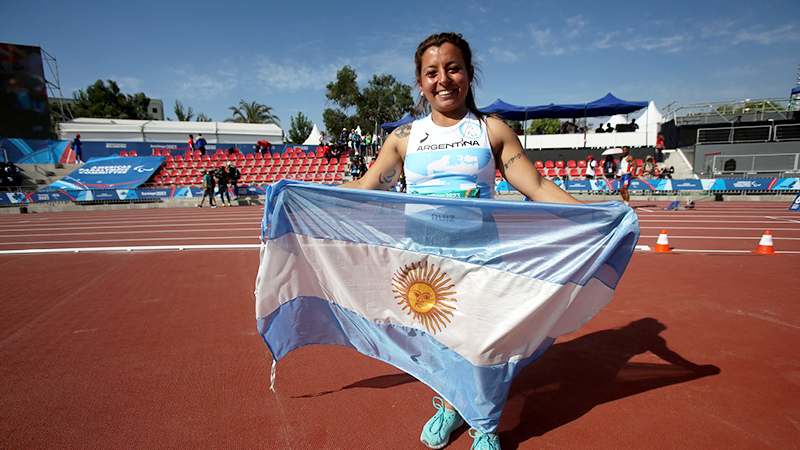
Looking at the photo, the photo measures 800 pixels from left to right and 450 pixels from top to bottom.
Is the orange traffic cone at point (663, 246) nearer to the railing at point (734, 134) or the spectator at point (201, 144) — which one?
the railing at point (734, 134)

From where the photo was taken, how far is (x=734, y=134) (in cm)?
2088

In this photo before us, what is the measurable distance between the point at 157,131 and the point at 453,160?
34380 mm

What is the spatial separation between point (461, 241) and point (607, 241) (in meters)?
0.69

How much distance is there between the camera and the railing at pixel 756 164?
17.2 meters

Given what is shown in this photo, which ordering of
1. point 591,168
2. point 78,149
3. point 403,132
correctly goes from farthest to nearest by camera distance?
1. point 78,149
2. point 591,168
3. point 403,132

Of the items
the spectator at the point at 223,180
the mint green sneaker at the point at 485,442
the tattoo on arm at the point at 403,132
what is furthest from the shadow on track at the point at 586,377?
the spectator at the point at 223,180

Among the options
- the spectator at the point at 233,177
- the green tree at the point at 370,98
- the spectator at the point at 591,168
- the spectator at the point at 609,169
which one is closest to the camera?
the spectator at the point at 609,169

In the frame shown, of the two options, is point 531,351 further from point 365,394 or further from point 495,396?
point 365,394

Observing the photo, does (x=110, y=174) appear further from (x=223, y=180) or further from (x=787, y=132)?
(x=787, y=132)

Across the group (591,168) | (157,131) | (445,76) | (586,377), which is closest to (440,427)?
(586,377)

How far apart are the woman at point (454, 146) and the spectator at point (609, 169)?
17.4 metres

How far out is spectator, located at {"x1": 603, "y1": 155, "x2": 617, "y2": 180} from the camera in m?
16.9

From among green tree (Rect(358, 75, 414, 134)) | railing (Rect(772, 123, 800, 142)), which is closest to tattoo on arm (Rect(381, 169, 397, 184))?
railing (Rect(772, 123, 800, 142))

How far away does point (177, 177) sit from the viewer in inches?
826
